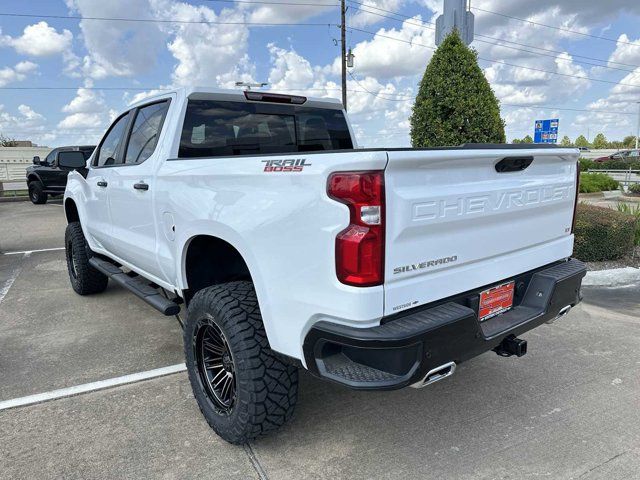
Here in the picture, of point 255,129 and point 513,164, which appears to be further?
point 255,129

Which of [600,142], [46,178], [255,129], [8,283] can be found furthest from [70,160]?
[600,142]

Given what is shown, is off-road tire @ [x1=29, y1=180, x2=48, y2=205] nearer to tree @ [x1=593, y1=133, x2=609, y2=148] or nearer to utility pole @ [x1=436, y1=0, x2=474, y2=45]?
utility pole @ [x1=436, y1=0, x2=474, y2=45]

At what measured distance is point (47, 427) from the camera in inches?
115

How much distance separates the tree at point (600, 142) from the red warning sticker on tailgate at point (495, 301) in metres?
83.8

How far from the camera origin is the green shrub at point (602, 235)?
21.6ft

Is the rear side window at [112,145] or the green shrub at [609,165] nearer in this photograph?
the rear side window at [112,145]

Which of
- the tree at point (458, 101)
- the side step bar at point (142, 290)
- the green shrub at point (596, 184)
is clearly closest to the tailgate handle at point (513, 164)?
the side step bar at point (142, 290)

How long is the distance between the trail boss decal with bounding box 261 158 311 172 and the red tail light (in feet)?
0.66

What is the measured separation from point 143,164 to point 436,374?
2567 mm

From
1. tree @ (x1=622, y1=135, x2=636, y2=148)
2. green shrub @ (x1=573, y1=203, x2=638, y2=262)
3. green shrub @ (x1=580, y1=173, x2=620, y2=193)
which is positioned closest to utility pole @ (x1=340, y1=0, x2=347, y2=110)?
green shrub @ (x1=580, y1=173, x2=620, y2=193)

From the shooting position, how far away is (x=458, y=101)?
8094mm

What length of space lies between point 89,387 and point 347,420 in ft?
5.98

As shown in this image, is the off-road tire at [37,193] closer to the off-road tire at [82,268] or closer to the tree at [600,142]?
the off-road tire at [82,268]

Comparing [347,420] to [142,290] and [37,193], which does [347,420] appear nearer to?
[142,290]
